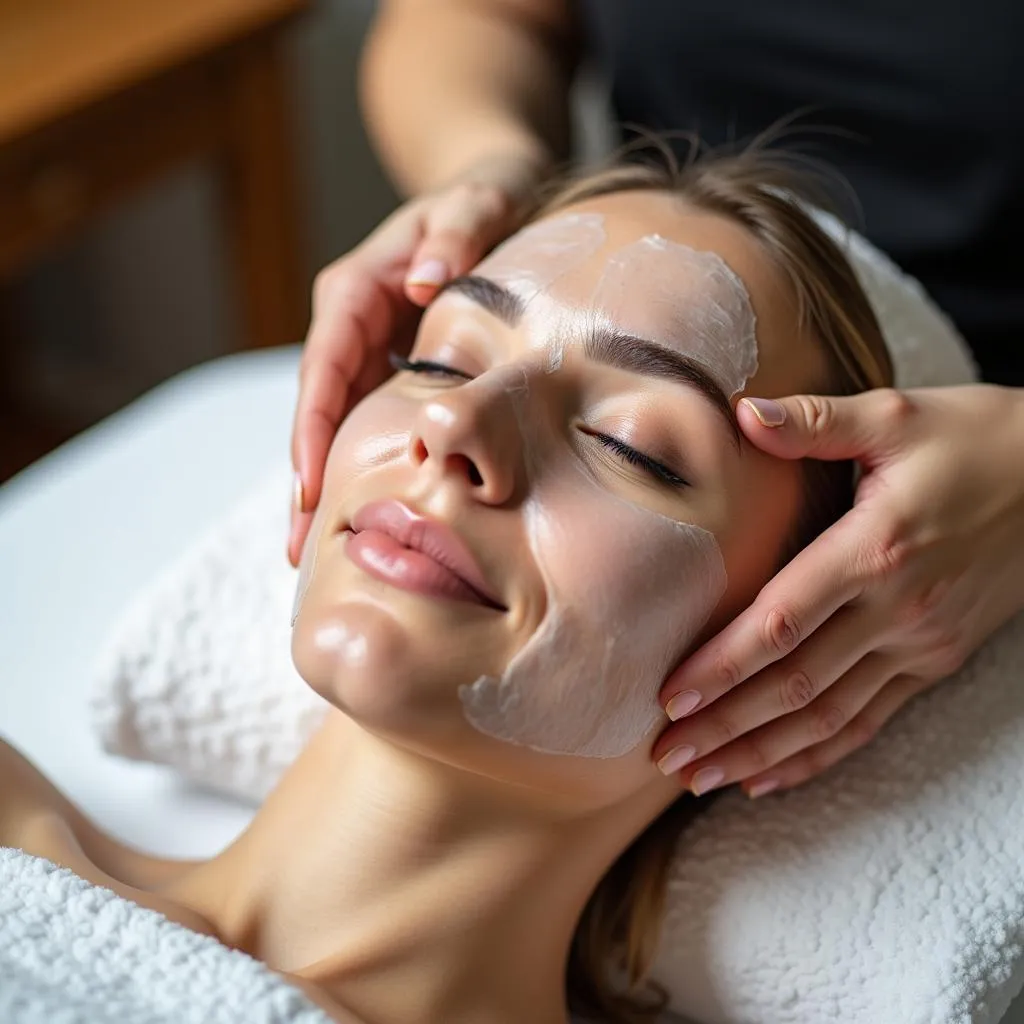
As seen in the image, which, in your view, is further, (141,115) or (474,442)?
(141,115)

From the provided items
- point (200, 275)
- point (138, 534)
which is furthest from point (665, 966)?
point (200, 275)

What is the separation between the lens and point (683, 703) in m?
0.80

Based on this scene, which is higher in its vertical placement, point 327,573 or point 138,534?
point 327,573

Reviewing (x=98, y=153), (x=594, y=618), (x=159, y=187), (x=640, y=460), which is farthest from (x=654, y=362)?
(x=159, y=187)

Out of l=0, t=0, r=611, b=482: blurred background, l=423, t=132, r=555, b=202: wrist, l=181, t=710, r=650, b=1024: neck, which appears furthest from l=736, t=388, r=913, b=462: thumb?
l=0, t=0, r=611, b=482: blurred background

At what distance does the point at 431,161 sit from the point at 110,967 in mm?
811

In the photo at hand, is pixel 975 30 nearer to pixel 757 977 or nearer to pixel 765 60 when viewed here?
pixel 765 60

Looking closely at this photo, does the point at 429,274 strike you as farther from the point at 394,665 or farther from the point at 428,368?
the point at 394,665

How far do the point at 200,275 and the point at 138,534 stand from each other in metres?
1.37

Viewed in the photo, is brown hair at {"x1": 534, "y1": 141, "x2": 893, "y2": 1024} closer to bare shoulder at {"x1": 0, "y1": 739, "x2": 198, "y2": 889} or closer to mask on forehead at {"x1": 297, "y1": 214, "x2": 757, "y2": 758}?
mask on forehead at {"x1": 297, "y1": 214, "x2": 757, "y2": 758}

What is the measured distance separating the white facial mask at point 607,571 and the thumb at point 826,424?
1.5 inches

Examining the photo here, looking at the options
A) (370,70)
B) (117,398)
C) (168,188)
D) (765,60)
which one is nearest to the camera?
(765,60)

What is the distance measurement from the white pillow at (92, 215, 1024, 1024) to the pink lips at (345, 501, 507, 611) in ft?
0.99

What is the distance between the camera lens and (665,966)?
0.92 meters
